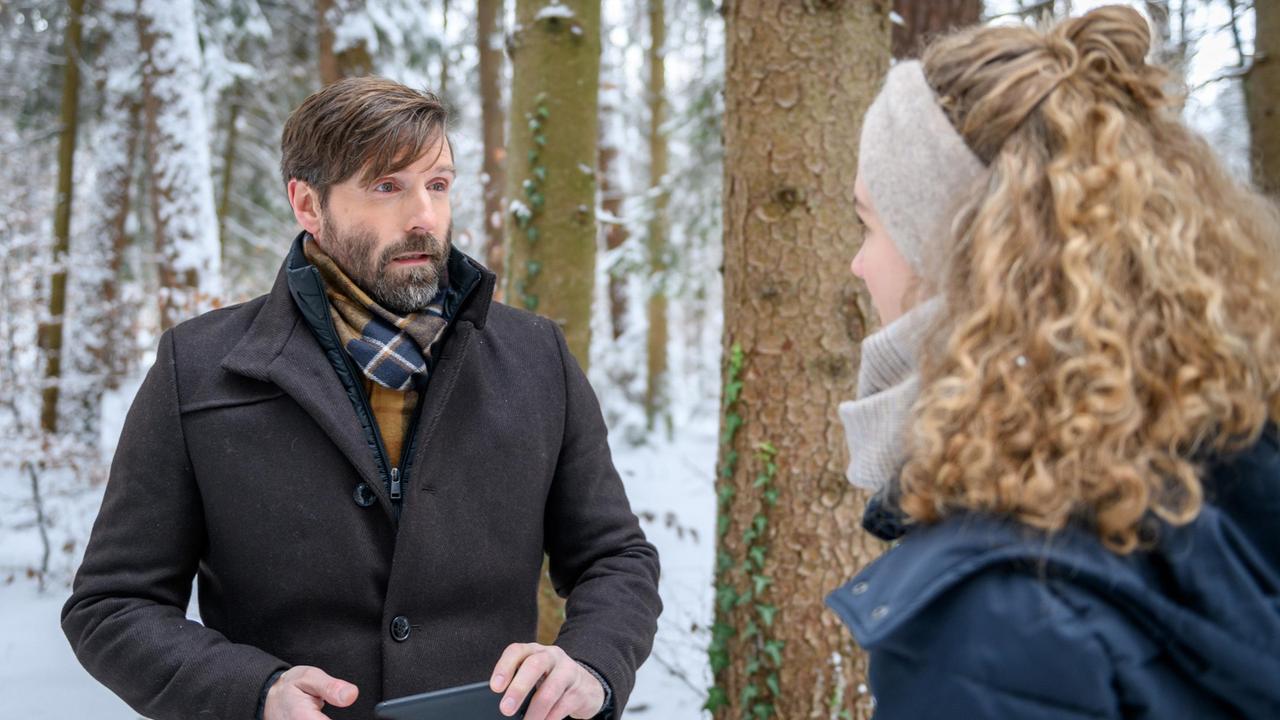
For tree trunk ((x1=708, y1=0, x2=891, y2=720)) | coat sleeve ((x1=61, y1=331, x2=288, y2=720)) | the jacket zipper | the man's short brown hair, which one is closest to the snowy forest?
tree trunk ((x1=708, y1=0, x2=891, y2=720))

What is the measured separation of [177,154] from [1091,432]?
24.8 feet

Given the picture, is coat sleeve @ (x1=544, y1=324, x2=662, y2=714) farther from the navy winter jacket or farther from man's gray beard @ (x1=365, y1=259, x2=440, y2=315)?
the navy winter jacket

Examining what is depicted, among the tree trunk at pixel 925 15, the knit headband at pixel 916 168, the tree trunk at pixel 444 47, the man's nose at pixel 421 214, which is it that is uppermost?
the tree trunk at pixel 444 47

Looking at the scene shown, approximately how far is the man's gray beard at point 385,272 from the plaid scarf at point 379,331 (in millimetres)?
21

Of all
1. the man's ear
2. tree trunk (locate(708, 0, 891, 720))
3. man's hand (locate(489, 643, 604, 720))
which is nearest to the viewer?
man's hand (locate(489, 643, 604, 720))

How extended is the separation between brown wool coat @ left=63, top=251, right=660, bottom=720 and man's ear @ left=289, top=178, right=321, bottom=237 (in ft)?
0.54

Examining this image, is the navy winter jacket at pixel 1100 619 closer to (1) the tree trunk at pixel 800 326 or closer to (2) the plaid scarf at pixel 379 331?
(2) the plaid scarf at pixel 379 331

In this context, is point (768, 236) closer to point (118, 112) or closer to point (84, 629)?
point (84, 629)

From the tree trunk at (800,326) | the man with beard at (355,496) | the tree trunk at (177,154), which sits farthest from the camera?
the tree trunk at (177,154)

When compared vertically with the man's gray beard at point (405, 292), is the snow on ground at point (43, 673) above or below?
below

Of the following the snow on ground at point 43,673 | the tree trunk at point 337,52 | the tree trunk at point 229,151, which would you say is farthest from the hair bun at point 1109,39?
the tree trunk at point 229,151

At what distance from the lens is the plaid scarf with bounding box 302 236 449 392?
2051 mm

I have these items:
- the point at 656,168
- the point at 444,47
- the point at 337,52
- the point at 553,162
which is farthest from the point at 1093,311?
the point at 656,168

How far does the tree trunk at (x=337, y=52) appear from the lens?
8.47 m
